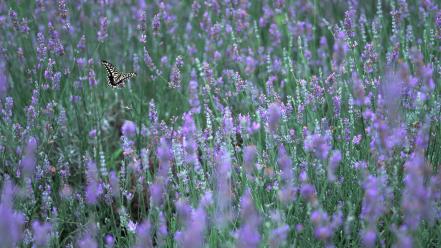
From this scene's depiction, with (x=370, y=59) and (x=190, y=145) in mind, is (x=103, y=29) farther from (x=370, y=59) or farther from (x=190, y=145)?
(x=370, y=59)

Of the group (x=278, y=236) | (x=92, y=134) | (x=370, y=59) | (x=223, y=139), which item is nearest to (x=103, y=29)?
(x=92, y=134)

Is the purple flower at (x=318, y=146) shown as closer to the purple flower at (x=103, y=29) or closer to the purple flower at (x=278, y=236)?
the purple flower at (x=278, y=236)

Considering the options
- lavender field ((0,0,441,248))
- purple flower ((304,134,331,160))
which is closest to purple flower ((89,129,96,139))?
lavender field ((0,0,441,248))

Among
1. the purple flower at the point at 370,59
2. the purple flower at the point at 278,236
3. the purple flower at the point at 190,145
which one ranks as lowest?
the purple flower at the point at 278,236

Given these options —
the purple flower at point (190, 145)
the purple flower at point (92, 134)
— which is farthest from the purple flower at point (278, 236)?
the purple flower at point (92, 134)

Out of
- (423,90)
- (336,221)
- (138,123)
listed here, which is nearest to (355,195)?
(336,221)

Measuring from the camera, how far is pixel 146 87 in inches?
143

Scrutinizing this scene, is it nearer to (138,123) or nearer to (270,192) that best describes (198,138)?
(270,192)

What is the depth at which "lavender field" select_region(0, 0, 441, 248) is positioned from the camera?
1894 millimetres

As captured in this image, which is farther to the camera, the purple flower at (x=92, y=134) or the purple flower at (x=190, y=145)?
the purple flower at (x=92, y=134)

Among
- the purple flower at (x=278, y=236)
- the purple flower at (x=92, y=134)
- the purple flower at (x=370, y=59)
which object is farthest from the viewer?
the purple flower at (x=92, y=134)

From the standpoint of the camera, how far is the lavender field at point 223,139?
6.21 feet

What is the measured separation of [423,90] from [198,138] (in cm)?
94

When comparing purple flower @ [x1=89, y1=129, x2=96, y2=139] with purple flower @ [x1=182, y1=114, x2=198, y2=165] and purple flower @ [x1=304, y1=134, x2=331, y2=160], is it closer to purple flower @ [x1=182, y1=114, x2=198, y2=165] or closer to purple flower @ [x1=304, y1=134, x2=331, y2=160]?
purple flower @ [x1=182, y1=114, x2=198, y2=165]
